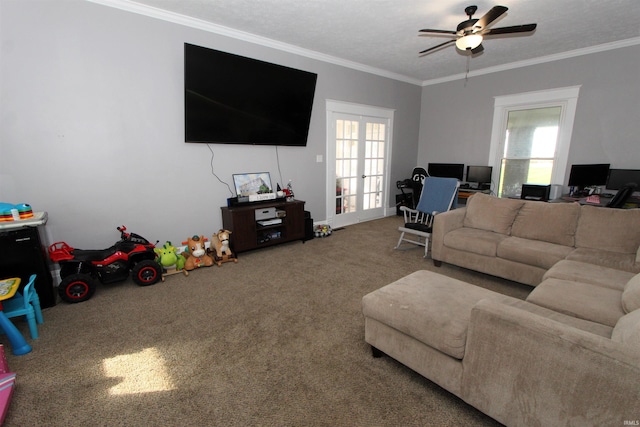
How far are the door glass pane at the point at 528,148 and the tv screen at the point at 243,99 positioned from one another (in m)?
3.76

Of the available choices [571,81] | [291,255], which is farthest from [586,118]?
[291,255]

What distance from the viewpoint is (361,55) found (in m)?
4.58

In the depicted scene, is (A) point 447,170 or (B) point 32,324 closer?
(B) point 32,324

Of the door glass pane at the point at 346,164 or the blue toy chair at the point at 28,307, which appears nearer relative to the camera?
the blue toy chair at the point at 28,307

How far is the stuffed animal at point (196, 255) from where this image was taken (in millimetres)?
3389

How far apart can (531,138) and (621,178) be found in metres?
1.44

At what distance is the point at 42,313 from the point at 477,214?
14.8ft

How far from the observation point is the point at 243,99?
3.75 metres

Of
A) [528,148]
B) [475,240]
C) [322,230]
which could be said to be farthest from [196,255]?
[528,148]

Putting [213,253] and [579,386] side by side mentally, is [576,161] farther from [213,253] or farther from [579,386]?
[213,253]

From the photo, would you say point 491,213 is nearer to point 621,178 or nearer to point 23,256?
point 621,178

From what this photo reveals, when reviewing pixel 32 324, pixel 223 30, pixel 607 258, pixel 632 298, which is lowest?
pixel 32 324

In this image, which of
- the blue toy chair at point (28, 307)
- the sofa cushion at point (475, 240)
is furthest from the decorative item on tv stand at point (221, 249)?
the sofa cushion at point (475, 240)

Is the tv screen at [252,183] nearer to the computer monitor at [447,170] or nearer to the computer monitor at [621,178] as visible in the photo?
the computer monitor at [447,170]
